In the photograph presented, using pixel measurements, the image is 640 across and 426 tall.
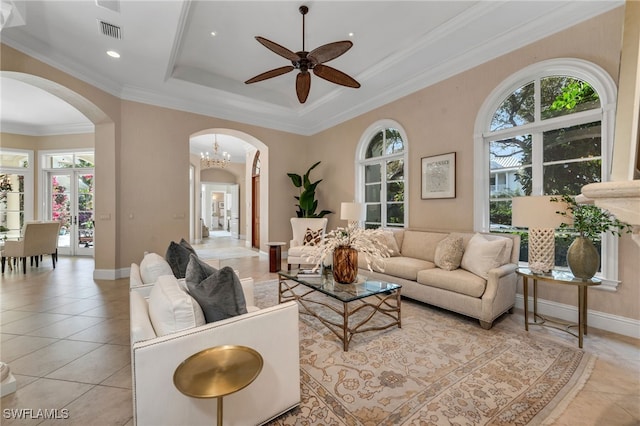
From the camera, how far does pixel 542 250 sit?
2.67 metres

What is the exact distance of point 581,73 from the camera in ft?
9.32

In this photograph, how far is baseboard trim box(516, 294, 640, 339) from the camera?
8.31ft

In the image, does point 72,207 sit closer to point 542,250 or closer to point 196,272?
point 196,272

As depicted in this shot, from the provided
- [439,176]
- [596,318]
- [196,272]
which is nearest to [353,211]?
[439,176]

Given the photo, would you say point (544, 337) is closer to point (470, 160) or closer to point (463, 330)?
point (463, 330)

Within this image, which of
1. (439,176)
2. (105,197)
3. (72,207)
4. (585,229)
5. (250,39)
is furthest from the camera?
(72,207)

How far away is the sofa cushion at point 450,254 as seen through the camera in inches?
126

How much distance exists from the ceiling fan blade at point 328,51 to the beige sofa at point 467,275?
8.22 ft

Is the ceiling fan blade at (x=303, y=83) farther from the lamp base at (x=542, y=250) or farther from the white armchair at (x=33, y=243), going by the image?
the white armchair at (x=33, y=243)

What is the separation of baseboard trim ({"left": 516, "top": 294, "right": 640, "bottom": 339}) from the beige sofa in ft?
1.21

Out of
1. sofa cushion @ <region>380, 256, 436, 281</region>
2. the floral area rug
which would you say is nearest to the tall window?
the floral area rug

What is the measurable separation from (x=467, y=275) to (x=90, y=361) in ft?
11.7

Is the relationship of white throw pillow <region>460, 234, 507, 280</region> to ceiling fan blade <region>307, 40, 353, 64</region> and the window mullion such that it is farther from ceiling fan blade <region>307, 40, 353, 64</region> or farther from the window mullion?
ceiling fan blade <region>307, 40, 353, 64</region>

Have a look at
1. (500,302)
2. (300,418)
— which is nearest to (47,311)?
(300,418)
